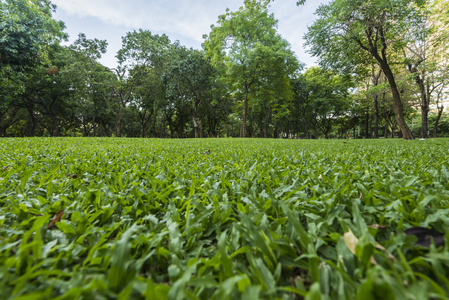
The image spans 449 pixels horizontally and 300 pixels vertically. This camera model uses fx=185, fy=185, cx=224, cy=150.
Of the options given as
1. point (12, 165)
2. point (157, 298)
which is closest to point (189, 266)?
point (157, 298)

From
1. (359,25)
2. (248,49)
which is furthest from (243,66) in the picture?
(359,25)

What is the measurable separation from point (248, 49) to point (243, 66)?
1.45 m

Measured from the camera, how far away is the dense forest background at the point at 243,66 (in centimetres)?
1008

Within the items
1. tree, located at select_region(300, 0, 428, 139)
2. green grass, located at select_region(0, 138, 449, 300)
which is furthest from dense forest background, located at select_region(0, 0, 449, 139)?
green grass, located at select_region(0, 138, 449, 300)

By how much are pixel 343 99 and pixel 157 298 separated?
32.2 m

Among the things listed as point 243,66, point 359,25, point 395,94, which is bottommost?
point 395,94

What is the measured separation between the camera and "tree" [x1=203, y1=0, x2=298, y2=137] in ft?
56.2

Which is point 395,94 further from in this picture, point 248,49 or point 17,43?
point 17,43

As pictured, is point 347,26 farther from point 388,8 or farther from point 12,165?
point 12,165

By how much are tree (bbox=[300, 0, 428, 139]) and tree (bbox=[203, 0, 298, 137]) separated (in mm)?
6433

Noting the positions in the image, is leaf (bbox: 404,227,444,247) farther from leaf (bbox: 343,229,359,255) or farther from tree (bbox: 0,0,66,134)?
tree (bbox: 0,0,66,134)

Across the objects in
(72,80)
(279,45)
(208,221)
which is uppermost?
(279,45)

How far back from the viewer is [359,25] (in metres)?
9.03

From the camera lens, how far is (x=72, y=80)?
18094 mm
